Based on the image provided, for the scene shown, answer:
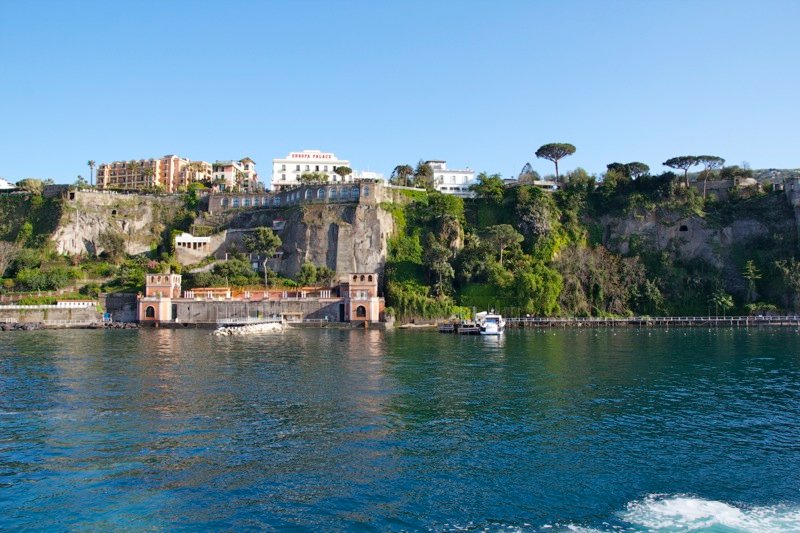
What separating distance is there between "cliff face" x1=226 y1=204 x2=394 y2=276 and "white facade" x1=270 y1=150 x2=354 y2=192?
2494 cm

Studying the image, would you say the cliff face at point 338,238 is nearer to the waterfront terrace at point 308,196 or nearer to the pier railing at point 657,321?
the waterfront terrace at point 308,196

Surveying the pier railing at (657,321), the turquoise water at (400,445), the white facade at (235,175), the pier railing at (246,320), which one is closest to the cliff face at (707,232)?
the pier railing at (657,321)

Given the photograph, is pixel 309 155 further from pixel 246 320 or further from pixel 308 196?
pixel 246 320

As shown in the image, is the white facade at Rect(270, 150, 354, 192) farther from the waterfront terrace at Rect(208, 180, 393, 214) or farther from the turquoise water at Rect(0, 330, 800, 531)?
the turquoise water at Rect(0, 330, 800, 531)

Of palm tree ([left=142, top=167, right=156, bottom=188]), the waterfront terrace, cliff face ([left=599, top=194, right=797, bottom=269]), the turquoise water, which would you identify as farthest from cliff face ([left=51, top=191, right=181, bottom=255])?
cliff face ([left=599, top=194, right=797, bottom=269])

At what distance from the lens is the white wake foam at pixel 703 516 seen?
53.7 ft

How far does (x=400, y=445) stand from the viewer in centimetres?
2339

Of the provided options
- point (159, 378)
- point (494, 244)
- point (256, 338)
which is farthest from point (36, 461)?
point (494, 244)

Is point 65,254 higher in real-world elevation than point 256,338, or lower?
higher

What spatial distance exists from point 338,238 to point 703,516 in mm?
80424

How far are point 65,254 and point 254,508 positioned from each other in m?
95.9

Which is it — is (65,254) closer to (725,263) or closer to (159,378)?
(159,378)

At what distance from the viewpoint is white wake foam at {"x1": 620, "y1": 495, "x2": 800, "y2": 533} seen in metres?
16.4

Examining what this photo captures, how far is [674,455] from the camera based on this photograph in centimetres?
2241
